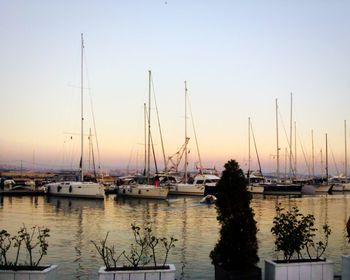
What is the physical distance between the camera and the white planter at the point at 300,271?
8547 millimetres

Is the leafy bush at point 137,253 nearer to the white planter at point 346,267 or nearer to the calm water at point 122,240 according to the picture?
the calm water at point 122,240

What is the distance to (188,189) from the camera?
229 ft

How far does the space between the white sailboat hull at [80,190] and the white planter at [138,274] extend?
1933 inches

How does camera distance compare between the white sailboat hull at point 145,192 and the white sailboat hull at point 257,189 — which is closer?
the white sailboat hull at point 145,192

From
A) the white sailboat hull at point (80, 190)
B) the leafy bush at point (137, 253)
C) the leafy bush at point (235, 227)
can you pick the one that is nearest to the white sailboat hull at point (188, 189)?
the white sailboat hull at point (80, 190)

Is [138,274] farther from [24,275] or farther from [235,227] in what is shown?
[235,227]

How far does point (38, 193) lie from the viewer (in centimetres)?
6600

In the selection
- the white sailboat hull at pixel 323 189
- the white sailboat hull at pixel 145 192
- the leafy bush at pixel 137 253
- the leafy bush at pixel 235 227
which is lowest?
the white sailboat hull at pixel 323 189

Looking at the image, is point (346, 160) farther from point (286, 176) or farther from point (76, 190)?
point (76, 190)

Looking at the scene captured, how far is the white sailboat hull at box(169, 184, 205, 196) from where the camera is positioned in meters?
69.2

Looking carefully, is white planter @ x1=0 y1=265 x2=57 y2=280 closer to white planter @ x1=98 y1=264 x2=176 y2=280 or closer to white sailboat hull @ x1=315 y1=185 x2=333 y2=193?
white planter @ x1=98 y1=264 x2=176 y2=280

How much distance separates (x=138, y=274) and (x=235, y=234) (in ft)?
7.55

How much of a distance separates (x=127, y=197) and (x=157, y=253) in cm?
4507

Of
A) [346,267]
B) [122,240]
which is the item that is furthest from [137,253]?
[122,240]
